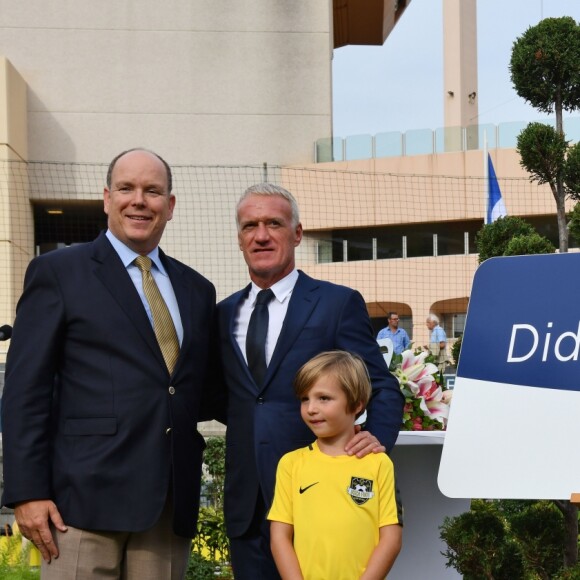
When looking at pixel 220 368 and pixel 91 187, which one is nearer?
pixel 220 368

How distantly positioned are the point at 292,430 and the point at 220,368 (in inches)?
13.8

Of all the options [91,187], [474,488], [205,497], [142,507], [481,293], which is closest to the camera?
[142,507]

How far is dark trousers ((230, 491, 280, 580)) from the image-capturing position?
3188mm

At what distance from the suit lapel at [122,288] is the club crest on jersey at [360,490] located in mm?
621

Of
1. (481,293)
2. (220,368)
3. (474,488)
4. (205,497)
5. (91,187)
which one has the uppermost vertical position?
(91,187)

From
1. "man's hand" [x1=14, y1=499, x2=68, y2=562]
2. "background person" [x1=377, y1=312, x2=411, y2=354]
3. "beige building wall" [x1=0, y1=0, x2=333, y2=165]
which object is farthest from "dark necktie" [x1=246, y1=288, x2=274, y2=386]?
"beige building wall" [x1=0, y1=0, x2=333, y2=165]

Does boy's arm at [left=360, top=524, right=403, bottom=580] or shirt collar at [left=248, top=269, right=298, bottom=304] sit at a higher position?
shirt collar at [left=248, top=269, right=298, bottom=304]

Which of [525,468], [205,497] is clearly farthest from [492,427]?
[205,497]

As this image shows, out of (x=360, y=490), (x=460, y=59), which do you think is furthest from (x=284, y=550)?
(x=460, y=59)

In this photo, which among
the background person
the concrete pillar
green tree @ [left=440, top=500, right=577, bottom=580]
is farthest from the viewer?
the concrete pillar

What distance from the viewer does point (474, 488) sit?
3.21 m

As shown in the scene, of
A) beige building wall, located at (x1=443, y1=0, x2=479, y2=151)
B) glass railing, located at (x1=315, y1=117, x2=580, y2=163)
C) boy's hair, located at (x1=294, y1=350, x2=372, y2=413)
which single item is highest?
beige building wall, located at (x1=443, y1=0, x2=479, y2=151)

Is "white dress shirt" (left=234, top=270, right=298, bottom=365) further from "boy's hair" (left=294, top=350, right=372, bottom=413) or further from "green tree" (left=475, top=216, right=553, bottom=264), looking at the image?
"green tree" (left=475, top=216, right=553, bottom=264)

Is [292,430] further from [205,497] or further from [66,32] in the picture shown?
[66,32]
